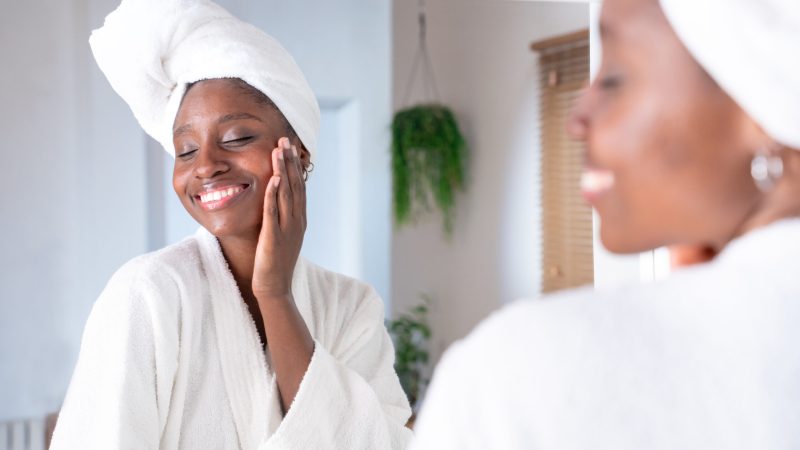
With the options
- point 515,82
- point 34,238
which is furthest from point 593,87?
point 515,82

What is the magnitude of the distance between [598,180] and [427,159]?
3.11 meters

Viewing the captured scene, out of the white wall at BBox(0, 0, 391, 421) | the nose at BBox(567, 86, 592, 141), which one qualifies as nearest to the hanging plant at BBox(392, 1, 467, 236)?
the white wall at BBox(0, 0, 391, 421)

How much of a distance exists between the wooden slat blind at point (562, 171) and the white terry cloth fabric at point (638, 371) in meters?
2.57

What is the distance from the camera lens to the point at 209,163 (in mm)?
Answer: 1048

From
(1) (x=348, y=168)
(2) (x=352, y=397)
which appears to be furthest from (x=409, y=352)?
(2) (x=352, y=397)

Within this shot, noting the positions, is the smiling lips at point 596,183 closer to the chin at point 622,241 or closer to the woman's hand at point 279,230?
the chin at point 622,241

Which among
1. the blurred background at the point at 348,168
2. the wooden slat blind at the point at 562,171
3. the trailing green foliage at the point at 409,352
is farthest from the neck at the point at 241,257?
the trailing green foliage at the point at 409,352

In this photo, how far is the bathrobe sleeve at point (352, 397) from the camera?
42.3 inches

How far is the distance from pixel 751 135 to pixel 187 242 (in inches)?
38.0

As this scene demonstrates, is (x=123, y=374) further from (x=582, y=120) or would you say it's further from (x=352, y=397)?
(x=582, y=120)

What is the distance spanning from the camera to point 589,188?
302 mm

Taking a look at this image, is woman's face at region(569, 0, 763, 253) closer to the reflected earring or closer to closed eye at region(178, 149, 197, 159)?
the reflected earring

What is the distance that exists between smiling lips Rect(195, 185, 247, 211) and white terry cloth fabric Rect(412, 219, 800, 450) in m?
0.81

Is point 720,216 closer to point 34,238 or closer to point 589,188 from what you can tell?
point 589,188
